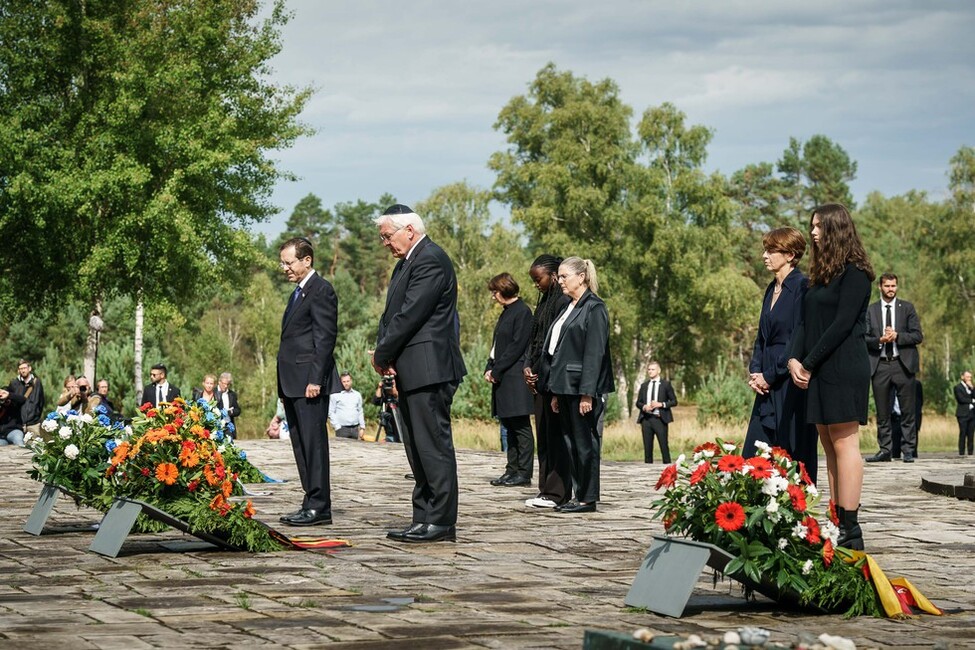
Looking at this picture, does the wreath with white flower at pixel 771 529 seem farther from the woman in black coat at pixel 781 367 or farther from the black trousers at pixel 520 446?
the black trousers at pixel 520 446

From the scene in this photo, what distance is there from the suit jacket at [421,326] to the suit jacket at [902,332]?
7897 millimetres

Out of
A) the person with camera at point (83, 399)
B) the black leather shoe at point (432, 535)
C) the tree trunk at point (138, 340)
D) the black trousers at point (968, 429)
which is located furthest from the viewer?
the tree trunk at point (138, 340)

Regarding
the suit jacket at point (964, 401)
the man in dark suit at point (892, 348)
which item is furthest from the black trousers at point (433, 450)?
the suit jacket at point (964, 401)

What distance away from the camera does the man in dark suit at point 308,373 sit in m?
9.23

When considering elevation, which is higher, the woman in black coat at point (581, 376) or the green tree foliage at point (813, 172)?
the green tree foliage at point (813, 172)

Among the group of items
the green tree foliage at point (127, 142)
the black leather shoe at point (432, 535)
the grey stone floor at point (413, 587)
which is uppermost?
the green tree foliage at point (127, 142)

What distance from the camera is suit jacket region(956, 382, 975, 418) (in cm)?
2300

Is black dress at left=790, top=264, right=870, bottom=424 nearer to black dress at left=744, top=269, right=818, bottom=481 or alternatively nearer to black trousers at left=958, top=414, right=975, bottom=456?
black dress at left=744, top=269, right=818, bottom=481

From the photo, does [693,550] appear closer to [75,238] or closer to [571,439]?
[571,439]

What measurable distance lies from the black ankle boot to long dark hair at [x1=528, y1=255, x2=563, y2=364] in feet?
14.2

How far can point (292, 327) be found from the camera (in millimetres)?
9422

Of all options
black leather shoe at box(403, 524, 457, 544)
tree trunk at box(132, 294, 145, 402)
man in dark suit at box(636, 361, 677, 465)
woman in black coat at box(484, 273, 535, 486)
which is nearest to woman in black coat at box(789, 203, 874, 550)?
black leather shoe at box(403, 524, 457, 544)

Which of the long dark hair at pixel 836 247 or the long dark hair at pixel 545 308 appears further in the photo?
the long dark hair at pixel 545 308

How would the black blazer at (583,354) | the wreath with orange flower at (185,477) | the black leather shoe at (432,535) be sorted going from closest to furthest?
the wreath with orange flower at (185,477)
the black leather shoe at (432,535)
the black blazer at (583,354)
